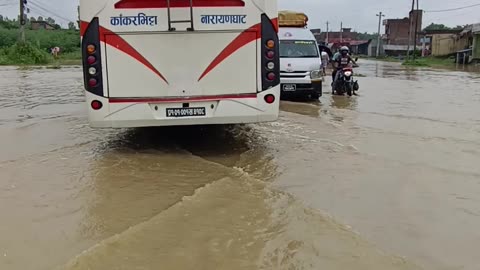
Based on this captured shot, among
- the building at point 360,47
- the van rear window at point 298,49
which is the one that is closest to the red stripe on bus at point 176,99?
the van rear window at point 298,49

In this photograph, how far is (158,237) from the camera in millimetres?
4555

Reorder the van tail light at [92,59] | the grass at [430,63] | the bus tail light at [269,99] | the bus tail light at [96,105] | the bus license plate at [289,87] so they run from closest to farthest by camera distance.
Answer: the van tail light at [92,59] < the bus tail light at [96,105] < the bus tail light at [269,99] < the bus license plate at [289,87] < the grass at [430,63]

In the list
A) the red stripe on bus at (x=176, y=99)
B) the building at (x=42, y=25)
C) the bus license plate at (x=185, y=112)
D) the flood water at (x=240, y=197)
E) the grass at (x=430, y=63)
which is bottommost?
the grass at (x=430, y=63)

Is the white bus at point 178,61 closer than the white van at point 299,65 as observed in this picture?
Yes

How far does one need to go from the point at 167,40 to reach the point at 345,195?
311 centimetres

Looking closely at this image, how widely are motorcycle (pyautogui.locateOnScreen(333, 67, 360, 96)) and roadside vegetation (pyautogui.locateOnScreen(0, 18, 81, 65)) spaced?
30730mm

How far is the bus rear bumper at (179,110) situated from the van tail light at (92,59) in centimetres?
13

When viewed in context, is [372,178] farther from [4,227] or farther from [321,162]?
[4,227]

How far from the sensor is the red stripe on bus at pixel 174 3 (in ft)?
22.6

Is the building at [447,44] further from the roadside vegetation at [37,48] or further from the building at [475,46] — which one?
the roadside vegetation at [37,48]

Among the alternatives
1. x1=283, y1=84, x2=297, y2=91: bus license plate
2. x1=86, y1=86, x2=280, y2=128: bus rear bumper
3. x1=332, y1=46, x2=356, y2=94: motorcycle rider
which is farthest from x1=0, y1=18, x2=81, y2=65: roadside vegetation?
x1=86, y1=86, x2=280, y2=128: bus rear bumper

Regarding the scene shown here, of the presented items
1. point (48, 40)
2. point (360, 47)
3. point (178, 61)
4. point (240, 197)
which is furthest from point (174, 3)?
point (360, 47)

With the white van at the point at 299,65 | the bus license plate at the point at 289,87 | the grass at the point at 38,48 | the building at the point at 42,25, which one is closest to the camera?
the white van at the point at 299,65

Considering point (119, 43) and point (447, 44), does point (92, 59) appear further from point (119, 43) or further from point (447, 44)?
point (447, 44)
